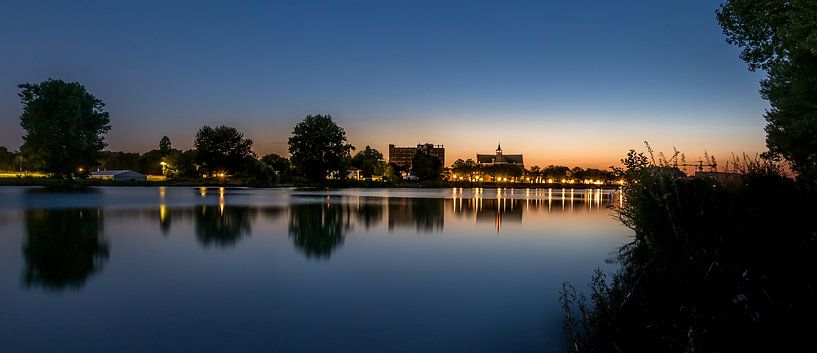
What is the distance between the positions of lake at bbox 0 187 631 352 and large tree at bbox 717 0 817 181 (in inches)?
236

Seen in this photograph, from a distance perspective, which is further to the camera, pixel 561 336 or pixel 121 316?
pixel 121 316

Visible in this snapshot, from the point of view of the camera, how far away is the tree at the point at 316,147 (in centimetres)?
10162

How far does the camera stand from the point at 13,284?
11.0 meters

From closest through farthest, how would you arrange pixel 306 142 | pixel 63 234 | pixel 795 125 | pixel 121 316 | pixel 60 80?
pixel 121 316 < pixel 795 125 < pixel 63 234 < pixel 60 80 < pixel 306 142

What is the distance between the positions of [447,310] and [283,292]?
385 centimetres

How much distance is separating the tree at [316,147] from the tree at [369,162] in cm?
5362

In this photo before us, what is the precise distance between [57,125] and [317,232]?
2836 inches

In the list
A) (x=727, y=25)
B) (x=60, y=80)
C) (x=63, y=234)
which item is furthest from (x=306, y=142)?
(x=727, y=25)

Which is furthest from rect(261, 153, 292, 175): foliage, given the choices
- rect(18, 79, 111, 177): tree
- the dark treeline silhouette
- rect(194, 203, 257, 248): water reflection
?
the dark treeline silhouette

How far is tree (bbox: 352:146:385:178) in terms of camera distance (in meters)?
158

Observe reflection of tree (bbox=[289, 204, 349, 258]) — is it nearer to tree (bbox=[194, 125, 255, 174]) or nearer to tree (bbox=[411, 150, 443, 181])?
tree (bbox=[194, 125, 255, 174])

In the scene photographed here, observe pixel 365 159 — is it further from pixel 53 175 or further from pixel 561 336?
pixel 561 336

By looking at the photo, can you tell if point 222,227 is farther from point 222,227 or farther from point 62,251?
point 62,251

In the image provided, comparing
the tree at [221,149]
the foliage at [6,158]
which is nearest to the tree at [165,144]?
the foliage at [6,158]
